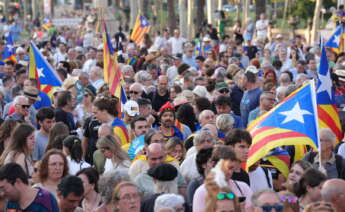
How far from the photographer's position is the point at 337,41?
20703mm

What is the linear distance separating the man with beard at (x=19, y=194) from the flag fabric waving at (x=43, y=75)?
26.9 ft

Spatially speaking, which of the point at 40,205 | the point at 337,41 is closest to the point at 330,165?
the point at 40,205

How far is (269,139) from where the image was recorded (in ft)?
29.3

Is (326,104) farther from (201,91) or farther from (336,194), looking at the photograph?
(336,194)

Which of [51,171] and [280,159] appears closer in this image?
[51,171]

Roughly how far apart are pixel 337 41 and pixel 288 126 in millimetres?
12047

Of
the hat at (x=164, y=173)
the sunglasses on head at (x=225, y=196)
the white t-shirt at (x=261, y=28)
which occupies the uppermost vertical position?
the sunglasses on head at (x=225, y=196)

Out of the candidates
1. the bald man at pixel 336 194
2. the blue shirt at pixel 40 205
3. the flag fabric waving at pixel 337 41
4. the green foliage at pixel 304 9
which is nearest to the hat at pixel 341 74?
the bald man at pixel 336 194

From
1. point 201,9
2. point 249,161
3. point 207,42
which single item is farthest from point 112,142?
point 201,9

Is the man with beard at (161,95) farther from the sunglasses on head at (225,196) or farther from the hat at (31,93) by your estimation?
the sunglasses on head at (225,196)

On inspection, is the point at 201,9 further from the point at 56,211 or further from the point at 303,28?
the point at 56,211

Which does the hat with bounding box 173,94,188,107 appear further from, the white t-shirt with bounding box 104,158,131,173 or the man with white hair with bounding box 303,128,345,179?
the man with white hair with bounding box 303,128,345,179

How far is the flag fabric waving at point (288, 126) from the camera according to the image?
880 centimetres

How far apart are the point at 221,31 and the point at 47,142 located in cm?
2390
